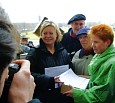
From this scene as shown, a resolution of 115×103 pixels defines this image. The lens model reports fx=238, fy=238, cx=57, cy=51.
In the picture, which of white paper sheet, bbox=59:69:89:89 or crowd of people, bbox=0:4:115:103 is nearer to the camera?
crowd of people, bbox=0:4:115:103

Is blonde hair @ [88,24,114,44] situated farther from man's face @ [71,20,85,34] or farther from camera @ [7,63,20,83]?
camera @ [7,63,20,83]

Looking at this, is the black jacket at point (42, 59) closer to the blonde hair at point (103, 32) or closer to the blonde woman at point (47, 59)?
the blonde woman at point (47, 59)

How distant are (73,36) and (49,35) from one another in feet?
2.27

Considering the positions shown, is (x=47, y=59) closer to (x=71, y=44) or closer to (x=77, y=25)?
(x=71, y=44)

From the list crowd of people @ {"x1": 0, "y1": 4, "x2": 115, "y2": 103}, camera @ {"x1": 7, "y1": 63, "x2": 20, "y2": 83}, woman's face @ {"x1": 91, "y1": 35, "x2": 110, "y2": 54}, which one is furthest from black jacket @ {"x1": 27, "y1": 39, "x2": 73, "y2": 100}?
camera @ {"x1": 7, "y1": 63, "x2": 20, "y2": 83}

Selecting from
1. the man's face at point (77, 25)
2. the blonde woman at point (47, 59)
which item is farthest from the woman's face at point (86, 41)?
the man's face at point (77, 25)

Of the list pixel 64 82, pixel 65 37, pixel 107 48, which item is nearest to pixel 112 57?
pixel 107 48

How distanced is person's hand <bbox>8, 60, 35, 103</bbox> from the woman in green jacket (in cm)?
129

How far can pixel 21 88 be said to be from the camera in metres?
0.45

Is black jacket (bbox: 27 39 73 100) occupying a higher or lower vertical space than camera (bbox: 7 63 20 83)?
lower

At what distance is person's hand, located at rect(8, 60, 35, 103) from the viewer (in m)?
0.44

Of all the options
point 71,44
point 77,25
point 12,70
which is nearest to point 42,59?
point 71,44

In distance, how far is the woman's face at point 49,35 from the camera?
82.6 inches

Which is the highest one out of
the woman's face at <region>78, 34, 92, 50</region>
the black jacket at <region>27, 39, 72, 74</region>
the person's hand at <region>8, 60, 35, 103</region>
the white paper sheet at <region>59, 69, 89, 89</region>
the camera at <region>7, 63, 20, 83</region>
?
the camera at <region>7, 63, 20, 83</region>
